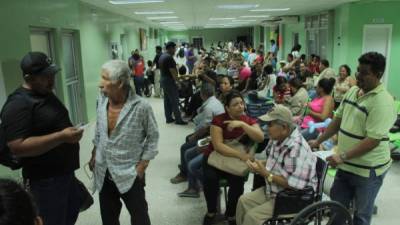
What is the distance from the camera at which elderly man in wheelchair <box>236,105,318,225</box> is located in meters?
2.23

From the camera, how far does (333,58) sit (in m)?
10.1

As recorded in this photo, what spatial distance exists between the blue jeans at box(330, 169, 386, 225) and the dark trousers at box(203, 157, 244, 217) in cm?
79

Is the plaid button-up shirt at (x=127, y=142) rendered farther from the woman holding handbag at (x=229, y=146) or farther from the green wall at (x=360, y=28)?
the green wall at (x=360, y=28)

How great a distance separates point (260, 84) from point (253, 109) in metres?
2.56

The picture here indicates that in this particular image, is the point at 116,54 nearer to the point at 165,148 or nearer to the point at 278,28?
the point at 165,148

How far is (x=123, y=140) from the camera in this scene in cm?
210

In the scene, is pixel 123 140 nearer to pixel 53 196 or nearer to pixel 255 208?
pixel 53 196

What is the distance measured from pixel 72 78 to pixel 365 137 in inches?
227

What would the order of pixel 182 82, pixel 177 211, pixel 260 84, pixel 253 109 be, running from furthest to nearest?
pixel 182 82 < pixel 260 84 < pixel 253 109 < pixel 177 211

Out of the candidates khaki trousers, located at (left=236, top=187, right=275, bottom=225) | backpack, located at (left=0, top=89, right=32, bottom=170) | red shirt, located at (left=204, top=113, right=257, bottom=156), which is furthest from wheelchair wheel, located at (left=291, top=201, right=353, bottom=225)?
backpack, located at (left=0, top=89, right=32, bottom=170)

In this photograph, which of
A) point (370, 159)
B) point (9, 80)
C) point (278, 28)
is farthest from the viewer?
point (278, 28)

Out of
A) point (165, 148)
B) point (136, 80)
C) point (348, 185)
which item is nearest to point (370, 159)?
point (348, 185)

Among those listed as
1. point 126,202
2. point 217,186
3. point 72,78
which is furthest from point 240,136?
point 72,78

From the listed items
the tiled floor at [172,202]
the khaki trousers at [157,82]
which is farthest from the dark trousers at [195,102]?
the khaki trousers at [157,82]
